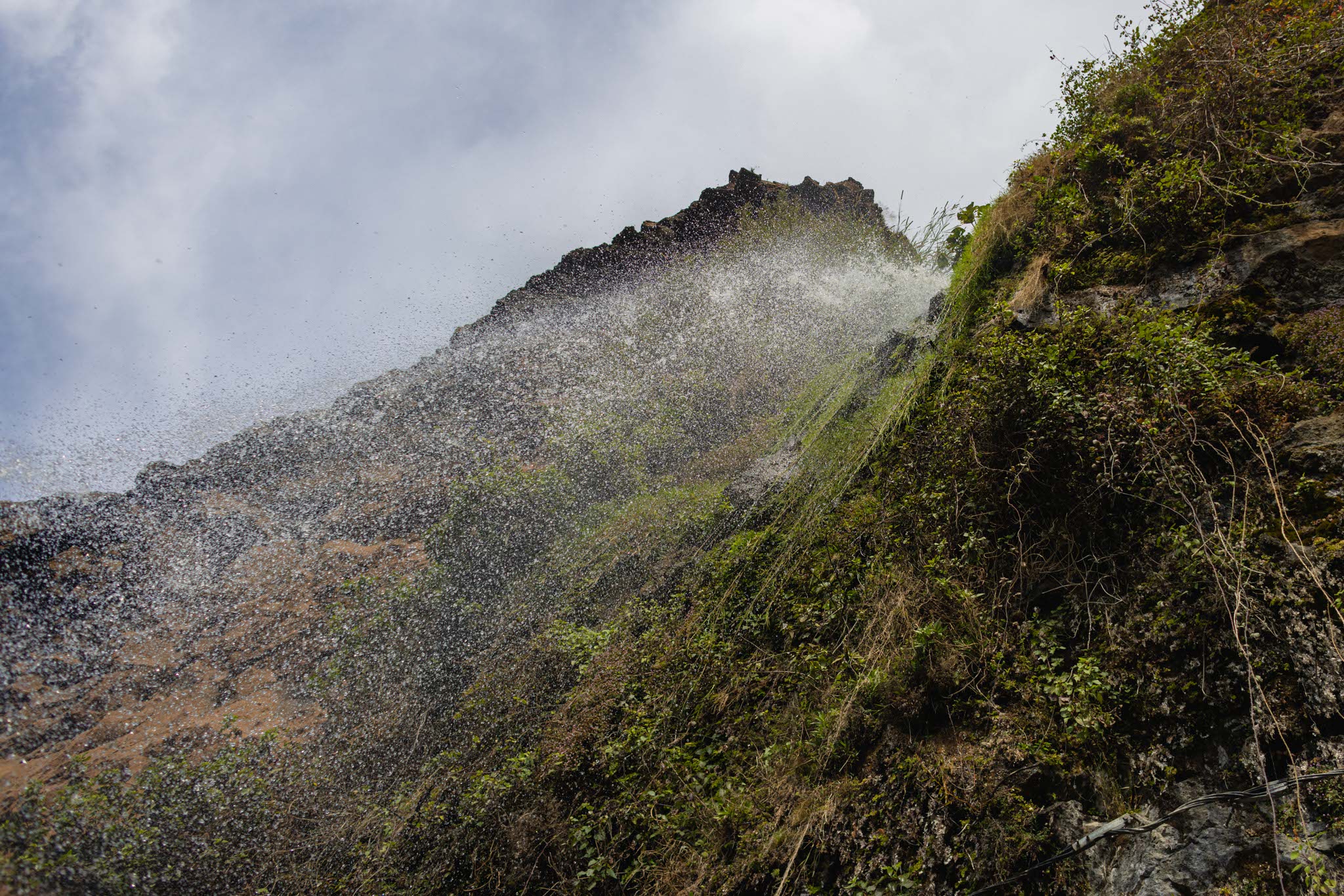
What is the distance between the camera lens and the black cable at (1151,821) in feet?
5.79

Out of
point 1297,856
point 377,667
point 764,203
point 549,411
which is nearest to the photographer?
point 1297,856

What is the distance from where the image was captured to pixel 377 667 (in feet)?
A: 24.4

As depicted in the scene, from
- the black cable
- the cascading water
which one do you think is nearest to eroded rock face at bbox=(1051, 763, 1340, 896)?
the black cable

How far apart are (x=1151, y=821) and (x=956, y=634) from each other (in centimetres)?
116

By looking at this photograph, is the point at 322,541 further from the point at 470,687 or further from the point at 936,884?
the point at 936,884

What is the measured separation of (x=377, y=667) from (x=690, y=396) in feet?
23.6

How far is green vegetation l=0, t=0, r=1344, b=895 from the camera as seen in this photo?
2.30 meters

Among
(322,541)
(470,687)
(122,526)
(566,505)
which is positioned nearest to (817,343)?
(566,505)

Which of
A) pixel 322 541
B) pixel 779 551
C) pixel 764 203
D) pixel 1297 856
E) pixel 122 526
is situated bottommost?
pixel 1297 856

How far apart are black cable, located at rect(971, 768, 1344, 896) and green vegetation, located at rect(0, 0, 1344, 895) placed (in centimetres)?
5

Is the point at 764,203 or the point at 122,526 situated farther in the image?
the point at 764,203

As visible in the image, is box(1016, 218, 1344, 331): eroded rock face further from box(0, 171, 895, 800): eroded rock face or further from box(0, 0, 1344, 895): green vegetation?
box(0, 171, 895, 800): eroded rock face

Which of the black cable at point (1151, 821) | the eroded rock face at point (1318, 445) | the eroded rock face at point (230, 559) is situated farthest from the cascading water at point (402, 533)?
the eroded rock face at point (1318, 445)

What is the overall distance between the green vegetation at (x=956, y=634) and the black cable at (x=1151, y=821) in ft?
0.15
